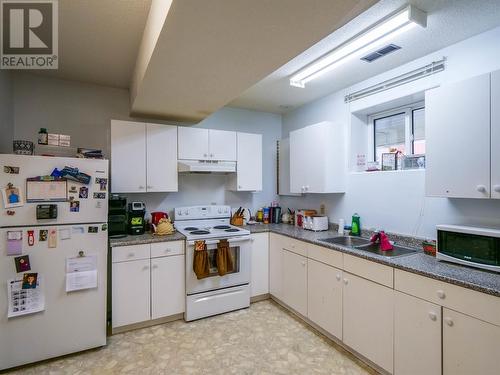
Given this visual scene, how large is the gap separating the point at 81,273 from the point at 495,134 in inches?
124

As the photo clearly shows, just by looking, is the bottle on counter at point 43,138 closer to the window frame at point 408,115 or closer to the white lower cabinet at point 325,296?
the white lower cabinet at point 325,296

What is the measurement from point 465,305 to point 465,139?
1068mm

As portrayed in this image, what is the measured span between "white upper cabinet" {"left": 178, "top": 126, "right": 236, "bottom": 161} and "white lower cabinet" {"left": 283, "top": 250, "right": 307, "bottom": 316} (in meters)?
1.40

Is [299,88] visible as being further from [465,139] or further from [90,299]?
[90,299]

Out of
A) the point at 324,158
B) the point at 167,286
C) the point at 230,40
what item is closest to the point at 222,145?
the point at 324,158

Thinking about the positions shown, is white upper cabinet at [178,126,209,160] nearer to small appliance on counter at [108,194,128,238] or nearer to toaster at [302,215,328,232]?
small appliance on counter at [108,194,128,238]

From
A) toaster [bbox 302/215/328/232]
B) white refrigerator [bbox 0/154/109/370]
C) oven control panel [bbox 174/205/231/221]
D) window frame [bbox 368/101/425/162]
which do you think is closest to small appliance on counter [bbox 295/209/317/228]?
toaster [bbox 302/215/328/232]

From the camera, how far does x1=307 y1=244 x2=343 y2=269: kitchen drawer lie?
7.66 feet

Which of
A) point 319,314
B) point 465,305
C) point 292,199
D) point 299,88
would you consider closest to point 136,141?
point 299,88

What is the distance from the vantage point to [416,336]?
68.8 inches

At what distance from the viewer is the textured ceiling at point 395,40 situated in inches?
66.7

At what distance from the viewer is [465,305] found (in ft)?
4.95

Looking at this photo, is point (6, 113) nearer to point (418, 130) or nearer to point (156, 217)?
point (156, 217)

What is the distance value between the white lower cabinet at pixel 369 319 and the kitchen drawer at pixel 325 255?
132 millimetres
